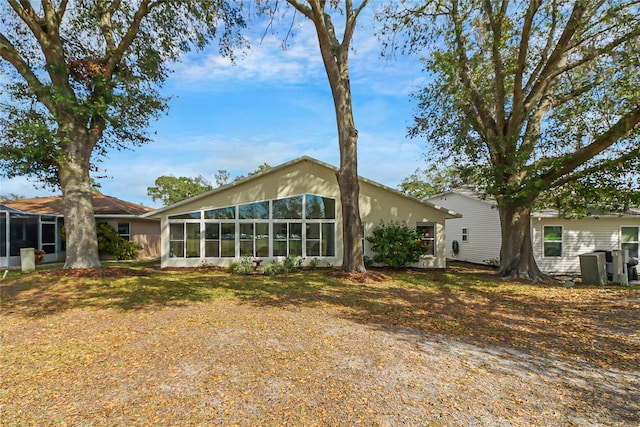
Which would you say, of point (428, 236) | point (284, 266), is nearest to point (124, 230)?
point (284, 266)

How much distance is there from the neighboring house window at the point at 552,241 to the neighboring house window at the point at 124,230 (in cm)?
2099

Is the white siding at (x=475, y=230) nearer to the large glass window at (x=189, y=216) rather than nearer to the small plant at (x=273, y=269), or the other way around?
the small plant at (x=273, y=269)

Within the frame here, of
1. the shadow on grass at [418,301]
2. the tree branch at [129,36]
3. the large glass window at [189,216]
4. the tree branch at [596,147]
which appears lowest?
the shadow on grass at [418,301]

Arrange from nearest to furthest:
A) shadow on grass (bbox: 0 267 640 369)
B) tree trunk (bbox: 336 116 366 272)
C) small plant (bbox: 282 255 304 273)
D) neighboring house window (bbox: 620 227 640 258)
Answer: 1. shadow on grass (bbox: 0 267 640 369)
2. tree trunk (bbox: 336 116 366 272)
3. small plant (bbox: 282 255 304 273)
4. neighboring house window (bbox: 620 227 640 258)

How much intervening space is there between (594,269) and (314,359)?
11633 millimetres

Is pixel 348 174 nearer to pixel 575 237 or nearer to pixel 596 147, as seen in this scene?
pixel 596 147

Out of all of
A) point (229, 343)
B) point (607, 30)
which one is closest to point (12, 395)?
point (229, 343)

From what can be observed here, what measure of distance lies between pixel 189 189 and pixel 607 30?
4748 cm

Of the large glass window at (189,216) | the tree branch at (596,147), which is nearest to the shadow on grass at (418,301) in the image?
the large glass window at (189,216)

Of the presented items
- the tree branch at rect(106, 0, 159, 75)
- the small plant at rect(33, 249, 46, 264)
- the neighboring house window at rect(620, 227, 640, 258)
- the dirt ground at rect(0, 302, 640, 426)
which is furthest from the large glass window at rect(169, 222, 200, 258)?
the neighboring house window at rect(620, 227, 640, 258)

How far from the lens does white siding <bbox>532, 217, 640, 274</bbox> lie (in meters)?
15.6

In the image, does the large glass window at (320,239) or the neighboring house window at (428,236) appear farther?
the neighboring house window at (428,236)

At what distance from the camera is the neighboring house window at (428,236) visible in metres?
15.8

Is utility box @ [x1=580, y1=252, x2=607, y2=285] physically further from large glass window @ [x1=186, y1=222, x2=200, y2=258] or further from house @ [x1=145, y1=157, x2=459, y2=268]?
large glass window @ [x1=186, y1=222, x2=200, y2=258]
